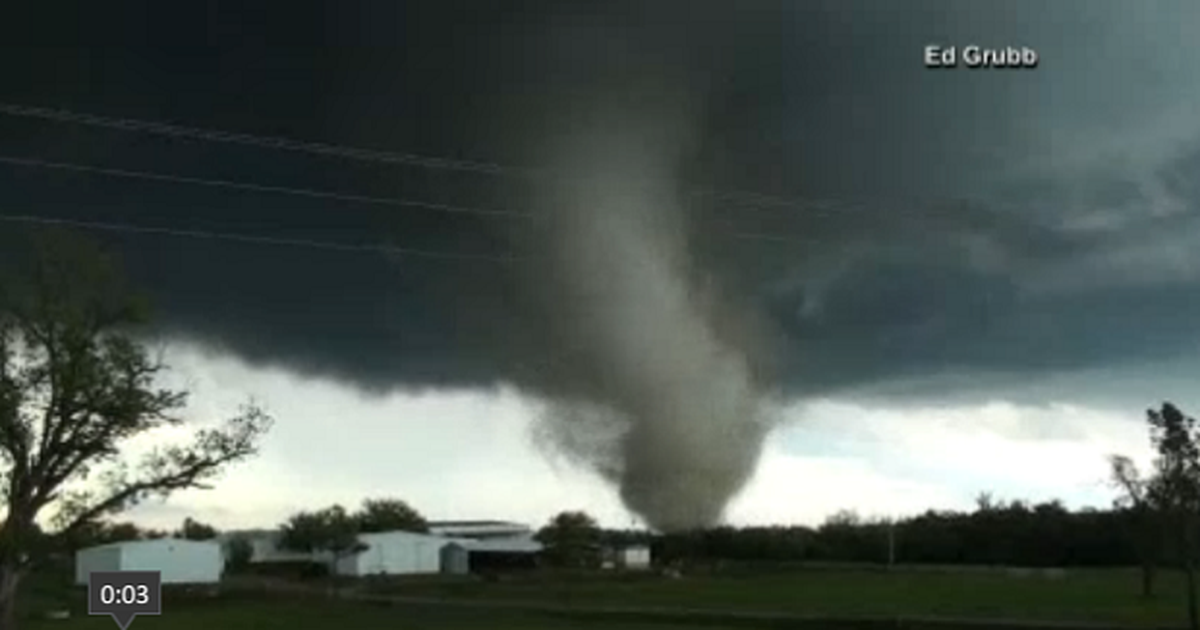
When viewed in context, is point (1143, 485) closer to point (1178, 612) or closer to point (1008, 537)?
point (1178, 612)

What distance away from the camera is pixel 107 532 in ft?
150

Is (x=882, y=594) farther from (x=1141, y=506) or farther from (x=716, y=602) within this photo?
(x=1141, y=506)

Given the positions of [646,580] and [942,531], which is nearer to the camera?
[646,580]

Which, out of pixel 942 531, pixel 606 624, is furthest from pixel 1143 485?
pixel 942 531

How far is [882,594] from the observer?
387 ft

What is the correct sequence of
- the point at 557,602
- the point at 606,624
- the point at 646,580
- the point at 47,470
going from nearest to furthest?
the point at 47,470 < the point at 606,624 < the point at 557,602 < the point at 646,580

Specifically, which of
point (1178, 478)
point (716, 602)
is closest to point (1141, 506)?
point (1178, 478)

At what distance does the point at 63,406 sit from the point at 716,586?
11087 centimetres
